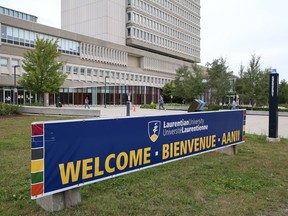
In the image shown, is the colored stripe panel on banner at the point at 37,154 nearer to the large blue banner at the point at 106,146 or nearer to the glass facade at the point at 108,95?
the large blue banner at the point at 106,146

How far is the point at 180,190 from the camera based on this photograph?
5008mm

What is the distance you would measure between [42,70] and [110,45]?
124ft

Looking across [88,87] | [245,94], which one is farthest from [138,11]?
[245,94]

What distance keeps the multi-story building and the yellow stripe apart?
42.8m

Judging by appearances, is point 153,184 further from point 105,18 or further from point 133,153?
point 105,18

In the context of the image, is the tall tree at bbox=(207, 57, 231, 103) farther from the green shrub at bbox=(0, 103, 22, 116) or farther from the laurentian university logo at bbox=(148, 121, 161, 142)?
the laurentian university logo at bbox=(148, 121, 161, 142)

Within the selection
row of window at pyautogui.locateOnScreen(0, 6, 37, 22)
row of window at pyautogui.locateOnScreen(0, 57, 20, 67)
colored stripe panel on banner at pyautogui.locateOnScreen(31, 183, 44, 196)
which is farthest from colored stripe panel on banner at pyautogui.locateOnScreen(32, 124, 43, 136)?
row of window at pyautogui.locateOnScreen(0, 6, 37, 22)

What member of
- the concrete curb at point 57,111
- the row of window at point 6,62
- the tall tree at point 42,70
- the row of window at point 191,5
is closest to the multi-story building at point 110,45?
the row of window at point 6,62

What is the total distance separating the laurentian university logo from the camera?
5.25 m

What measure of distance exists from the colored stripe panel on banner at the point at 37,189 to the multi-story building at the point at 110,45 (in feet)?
141

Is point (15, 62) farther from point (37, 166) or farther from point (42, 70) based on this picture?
point (37, 166)

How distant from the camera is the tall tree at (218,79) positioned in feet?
121

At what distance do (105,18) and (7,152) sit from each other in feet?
Result: 228

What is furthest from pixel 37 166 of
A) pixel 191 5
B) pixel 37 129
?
pixel 191 5
